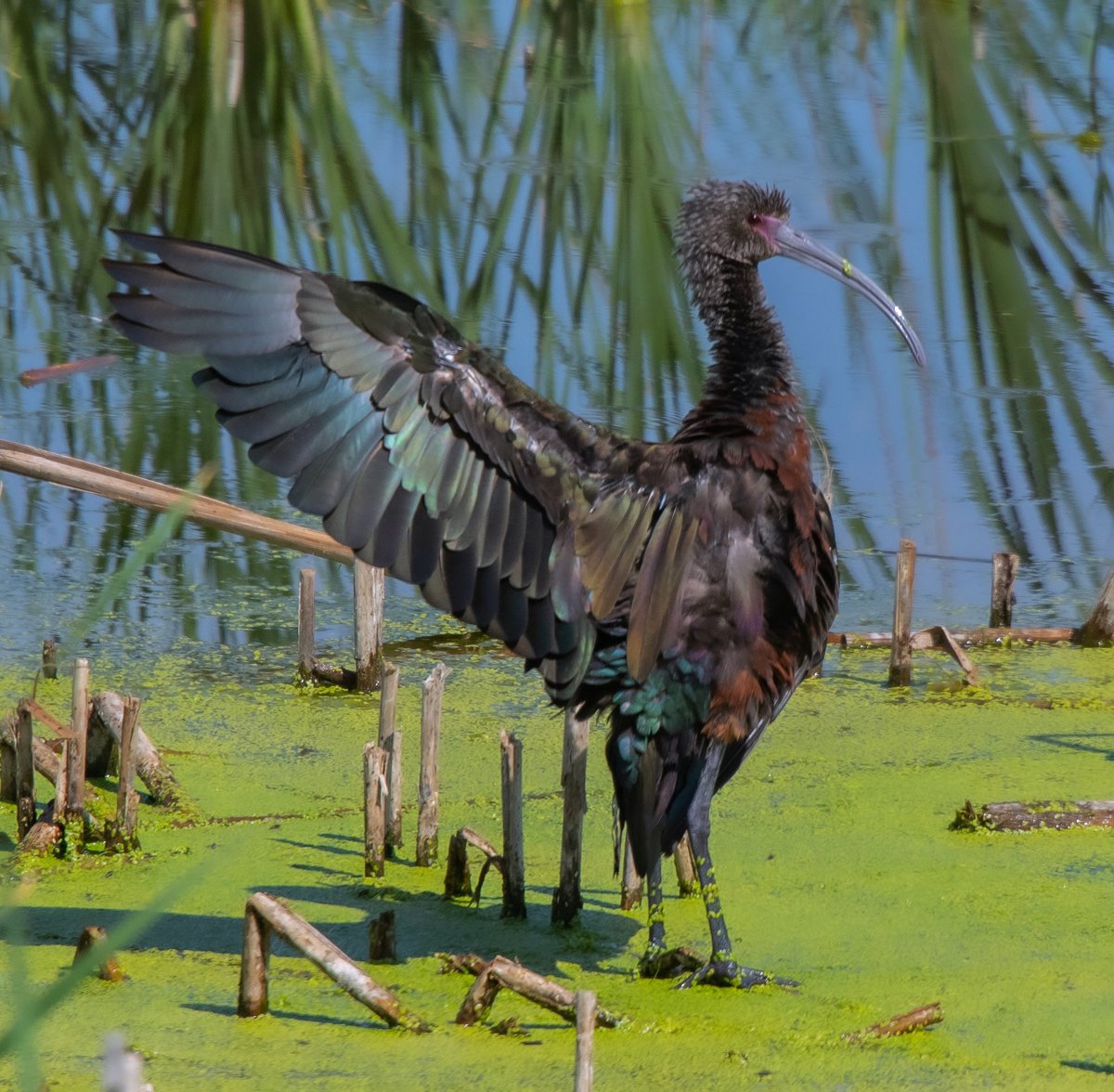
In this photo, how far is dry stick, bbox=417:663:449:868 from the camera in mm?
4578

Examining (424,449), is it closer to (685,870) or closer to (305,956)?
(305,956)

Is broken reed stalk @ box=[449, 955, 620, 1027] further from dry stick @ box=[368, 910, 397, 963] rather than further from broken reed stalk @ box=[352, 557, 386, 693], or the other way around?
broken reed stalk @ box=[352, 557, 386, 693]

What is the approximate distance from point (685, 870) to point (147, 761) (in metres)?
1.46

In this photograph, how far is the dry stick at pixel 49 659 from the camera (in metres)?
5.68

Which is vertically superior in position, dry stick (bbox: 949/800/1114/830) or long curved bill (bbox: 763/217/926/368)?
long curved bill (bbox: 763/217/926/368)

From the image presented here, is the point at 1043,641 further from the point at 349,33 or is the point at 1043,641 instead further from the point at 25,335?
the point at 349,33

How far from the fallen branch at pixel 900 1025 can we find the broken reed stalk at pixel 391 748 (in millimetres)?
1423

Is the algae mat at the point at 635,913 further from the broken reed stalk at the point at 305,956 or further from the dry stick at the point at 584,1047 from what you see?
the dry stick at the point at 584,1047

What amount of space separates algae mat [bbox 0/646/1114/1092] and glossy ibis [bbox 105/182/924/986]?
0.33m

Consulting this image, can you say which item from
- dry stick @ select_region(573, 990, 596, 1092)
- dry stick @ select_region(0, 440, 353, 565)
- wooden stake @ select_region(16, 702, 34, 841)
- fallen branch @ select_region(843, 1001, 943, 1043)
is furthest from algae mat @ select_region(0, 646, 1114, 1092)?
dry stick @ select_region(573, 990, 596, 1092)

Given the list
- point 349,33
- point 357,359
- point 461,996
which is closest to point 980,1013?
point 461,996

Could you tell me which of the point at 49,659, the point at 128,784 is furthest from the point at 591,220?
the point at 128,784

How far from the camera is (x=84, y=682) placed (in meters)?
4.55

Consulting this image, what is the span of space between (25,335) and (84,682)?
4565 mm
